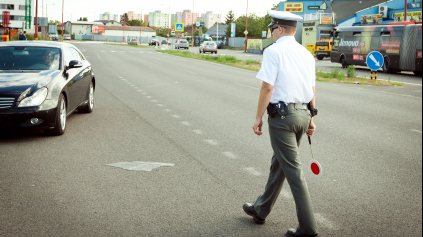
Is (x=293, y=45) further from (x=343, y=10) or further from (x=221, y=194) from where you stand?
(x=343, y=10)

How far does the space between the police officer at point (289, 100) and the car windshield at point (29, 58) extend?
223 inches

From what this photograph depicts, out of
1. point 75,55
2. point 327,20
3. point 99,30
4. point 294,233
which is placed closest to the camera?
point 294,233

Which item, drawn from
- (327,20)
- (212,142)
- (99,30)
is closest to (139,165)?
(212,142)

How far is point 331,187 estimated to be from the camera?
502cm

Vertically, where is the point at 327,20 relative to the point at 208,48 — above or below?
above

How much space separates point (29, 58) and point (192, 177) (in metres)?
4.64

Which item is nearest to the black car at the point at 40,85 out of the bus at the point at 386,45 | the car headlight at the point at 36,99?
the car headlight at the point at 36,99

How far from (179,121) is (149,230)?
17.6 ft

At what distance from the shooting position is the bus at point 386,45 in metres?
27.0

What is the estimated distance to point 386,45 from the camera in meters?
29.4

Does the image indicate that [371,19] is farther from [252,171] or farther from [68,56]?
[252,171]

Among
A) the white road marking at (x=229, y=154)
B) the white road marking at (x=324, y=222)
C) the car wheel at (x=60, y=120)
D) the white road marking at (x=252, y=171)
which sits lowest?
the white road marking at (x=324, y=222)

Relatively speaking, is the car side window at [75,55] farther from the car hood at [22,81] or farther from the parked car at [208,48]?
the parked car at [208,48]

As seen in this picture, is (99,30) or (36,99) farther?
(99,30)
